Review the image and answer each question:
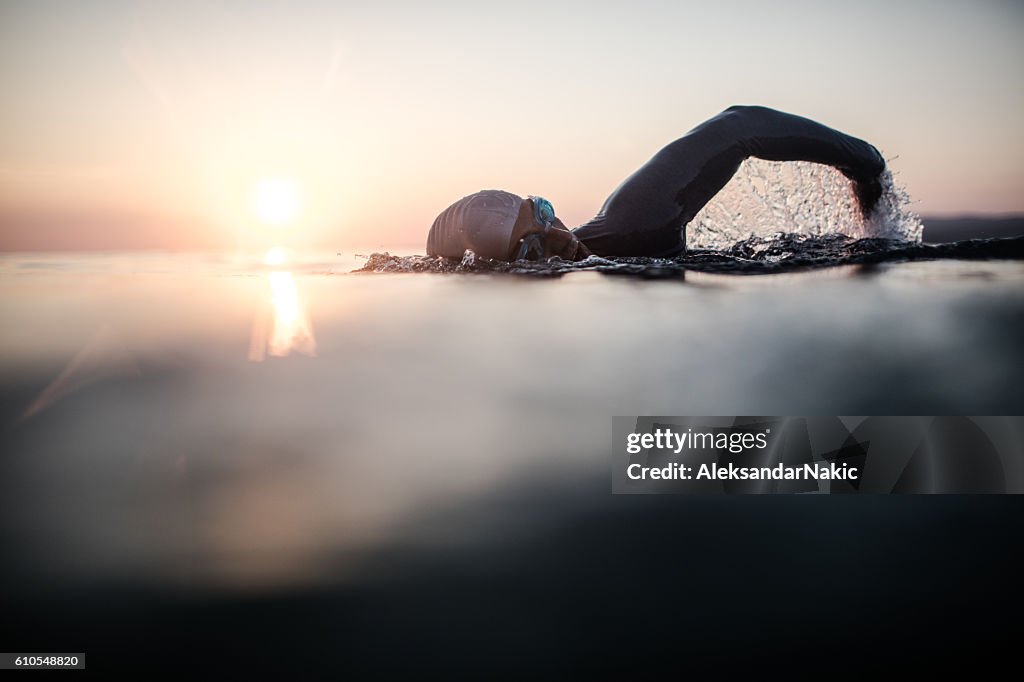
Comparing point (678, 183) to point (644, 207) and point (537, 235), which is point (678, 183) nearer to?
point (644, 207)

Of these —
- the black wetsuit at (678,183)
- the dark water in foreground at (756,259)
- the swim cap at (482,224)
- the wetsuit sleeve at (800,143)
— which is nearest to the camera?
the dark water in foreground at (756,259)

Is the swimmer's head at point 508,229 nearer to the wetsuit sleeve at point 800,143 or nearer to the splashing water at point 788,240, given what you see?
the splashing water at point 788,240

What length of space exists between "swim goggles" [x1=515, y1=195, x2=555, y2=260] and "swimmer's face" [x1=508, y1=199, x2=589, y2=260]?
3cm

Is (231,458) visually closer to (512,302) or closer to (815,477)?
(815,477)

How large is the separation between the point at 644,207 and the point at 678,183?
1.61ft

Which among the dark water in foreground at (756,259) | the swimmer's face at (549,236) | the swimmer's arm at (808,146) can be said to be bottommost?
the dark water in foreground at (756,259)

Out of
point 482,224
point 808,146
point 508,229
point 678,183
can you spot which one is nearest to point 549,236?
point 508,229

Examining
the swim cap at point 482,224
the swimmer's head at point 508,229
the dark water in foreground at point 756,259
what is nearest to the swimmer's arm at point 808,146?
the dark water in foreground at point 756,259

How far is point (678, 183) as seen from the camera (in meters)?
8.88

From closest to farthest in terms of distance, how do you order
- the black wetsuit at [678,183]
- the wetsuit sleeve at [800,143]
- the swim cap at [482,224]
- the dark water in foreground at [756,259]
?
the dark water in foreground at [756,259]
the swim cap at [482,224]
the black wetsuit at [678,183]
the wetsuit sleeve at [800,143]

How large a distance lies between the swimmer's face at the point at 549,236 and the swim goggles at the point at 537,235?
0.09 feet

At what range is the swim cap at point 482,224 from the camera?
8.35 metres

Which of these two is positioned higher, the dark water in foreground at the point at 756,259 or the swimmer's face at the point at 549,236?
the swimmer's face at the point at 549,236

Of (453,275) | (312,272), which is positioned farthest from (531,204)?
(312,272)
